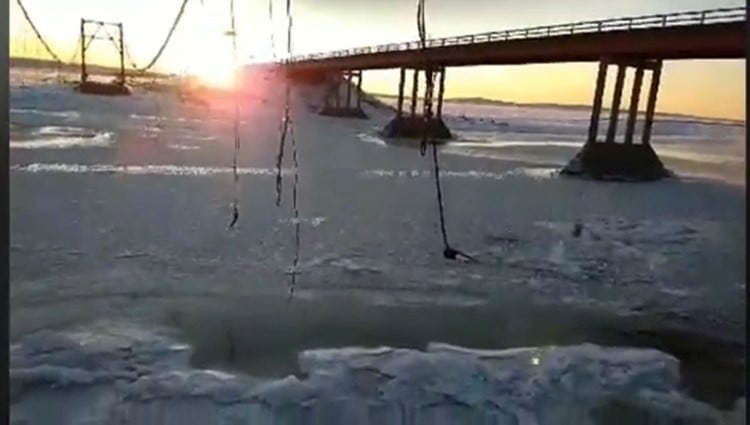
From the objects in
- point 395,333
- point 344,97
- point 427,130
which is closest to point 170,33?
point 344,97

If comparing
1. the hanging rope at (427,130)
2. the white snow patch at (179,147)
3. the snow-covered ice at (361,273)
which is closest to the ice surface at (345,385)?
the snow-covered ice at (361,273)

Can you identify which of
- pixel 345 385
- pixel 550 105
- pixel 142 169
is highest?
pixel 550 105

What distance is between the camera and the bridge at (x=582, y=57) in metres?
1.12

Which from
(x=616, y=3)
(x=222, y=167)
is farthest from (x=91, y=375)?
(x=616, y=3)

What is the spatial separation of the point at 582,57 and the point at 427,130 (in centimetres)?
22

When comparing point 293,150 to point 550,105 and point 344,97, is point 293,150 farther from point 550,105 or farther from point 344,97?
point 550,105

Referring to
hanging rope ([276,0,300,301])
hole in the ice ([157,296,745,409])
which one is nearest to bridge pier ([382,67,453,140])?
hanging rope ([276,0,300,301])

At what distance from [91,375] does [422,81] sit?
1.77 feet

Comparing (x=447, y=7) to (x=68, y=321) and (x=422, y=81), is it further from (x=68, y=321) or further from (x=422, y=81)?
(x=68, y=321)

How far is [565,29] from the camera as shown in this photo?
1.15 meters

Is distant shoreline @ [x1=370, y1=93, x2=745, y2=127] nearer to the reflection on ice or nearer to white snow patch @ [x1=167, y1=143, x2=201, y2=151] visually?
the reflection on ice

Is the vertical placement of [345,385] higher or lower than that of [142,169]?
lower

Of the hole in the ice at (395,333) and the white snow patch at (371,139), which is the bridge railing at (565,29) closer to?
the white snow patch at (371,139)

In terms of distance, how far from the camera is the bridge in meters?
1.12
